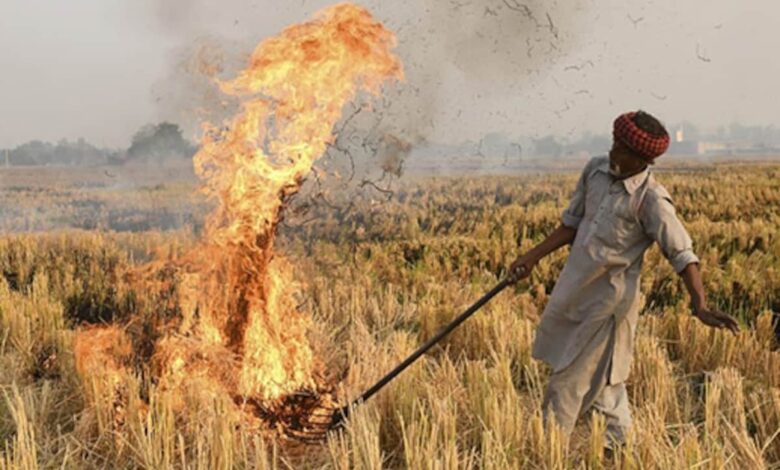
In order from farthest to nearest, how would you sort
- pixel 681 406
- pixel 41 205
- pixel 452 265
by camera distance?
pixel 41 205 < pixel 452 265 < pixel 681 406

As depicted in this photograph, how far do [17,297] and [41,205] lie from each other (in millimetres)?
24234

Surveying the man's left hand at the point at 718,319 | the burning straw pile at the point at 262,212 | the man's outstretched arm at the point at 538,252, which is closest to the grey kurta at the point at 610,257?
the man's outstretched arm at the point at 538,252

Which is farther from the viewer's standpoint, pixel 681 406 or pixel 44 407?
pixel 681 406

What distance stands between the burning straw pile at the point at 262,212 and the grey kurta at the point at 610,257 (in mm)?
1429

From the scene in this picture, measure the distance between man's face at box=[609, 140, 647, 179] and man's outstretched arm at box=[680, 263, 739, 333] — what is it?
56 centimetres

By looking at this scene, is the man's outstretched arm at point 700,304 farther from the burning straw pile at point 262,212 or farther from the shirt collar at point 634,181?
the burning straw pile at point 262,212

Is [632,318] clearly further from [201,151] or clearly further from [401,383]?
[201,151]

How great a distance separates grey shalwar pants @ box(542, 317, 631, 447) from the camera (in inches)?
164

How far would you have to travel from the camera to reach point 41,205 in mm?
29328

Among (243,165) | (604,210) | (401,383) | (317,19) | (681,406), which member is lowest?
(681,406)

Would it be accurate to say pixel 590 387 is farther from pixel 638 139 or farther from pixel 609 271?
pixel 638 139

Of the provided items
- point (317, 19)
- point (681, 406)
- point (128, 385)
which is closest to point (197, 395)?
point (128, 385)

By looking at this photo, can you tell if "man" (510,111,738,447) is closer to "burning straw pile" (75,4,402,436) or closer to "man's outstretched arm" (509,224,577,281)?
"man's outstretched arm" (509,224,577,281)

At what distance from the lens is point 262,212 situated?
4488 millimetres
